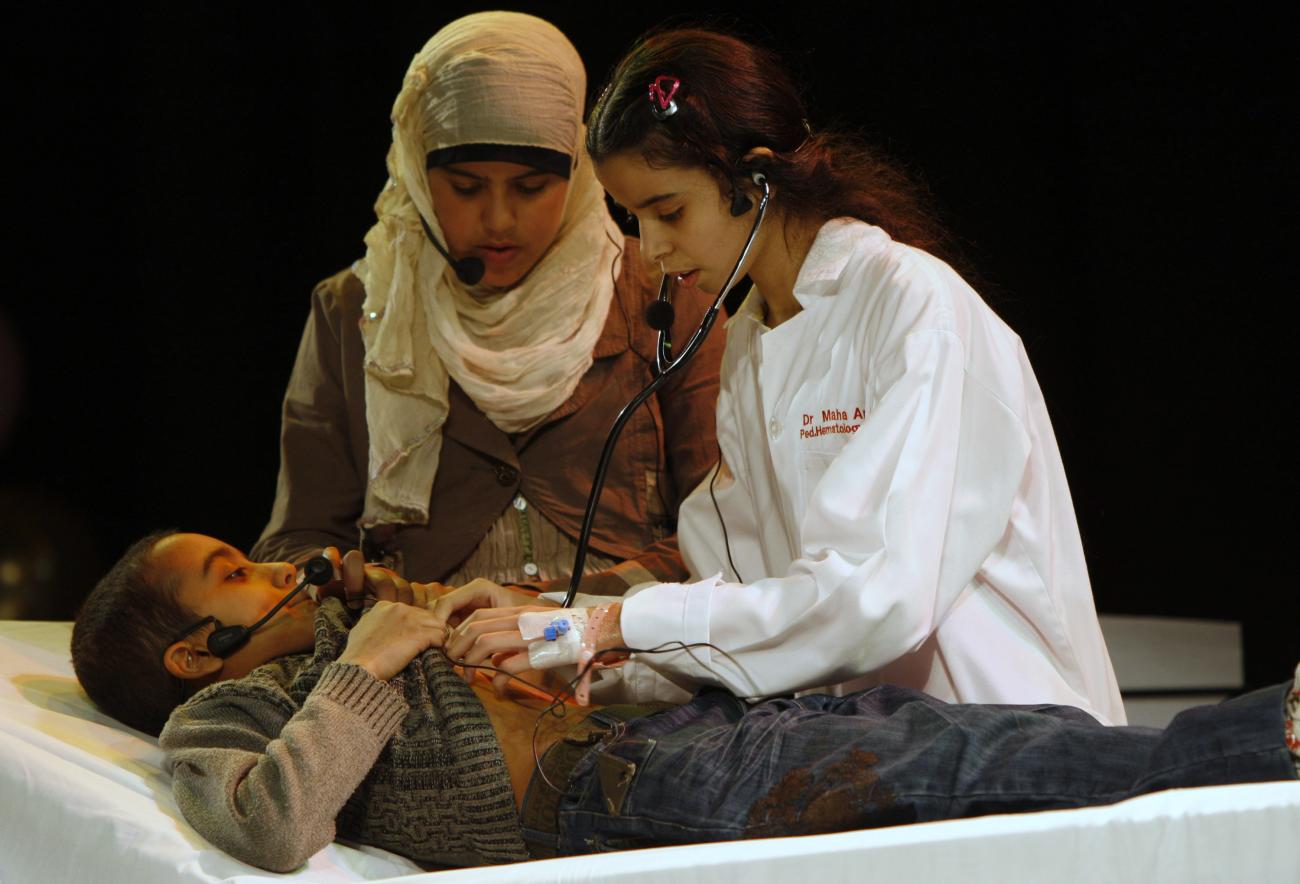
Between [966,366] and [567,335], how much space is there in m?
0.90

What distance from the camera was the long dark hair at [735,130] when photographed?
1953 millimetres

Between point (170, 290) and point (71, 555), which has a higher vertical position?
point (170, 290)

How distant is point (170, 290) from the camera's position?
3.54 m

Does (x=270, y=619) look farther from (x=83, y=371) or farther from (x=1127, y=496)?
(x=1127, y=496)

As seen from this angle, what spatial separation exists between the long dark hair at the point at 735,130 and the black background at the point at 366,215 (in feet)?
3.77

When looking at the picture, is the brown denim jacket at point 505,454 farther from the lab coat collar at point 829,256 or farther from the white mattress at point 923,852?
the white mattress at point 923,852

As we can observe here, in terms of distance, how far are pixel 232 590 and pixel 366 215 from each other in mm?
1841

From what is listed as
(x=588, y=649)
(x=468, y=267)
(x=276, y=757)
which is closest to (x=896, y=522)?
(x=588, y=649)

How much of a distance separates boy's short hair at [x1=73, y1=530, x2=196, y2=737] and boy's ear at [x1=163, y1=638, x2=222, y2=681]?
0.02 metres

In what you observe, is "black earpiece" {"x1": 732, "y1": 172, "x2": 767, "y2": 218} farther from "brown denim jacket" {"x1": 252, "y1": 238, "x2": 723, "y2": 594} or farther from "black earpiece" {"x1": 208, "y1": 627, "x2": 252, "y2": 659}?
"black earpiece" {"x1": 208, "y1": 627, "x2": 252, "y2": 659}

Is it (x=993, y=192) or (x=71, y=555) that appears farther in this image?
(x=993, y=192)

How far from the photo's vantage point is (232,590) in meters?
2.08

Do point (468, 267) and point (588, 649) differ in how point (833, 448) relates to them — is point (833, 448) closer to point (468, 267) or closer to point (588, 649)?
point (588, 649)

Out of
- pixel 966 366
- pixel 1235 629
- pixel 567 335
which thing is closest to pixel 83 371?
pixel 567 335
